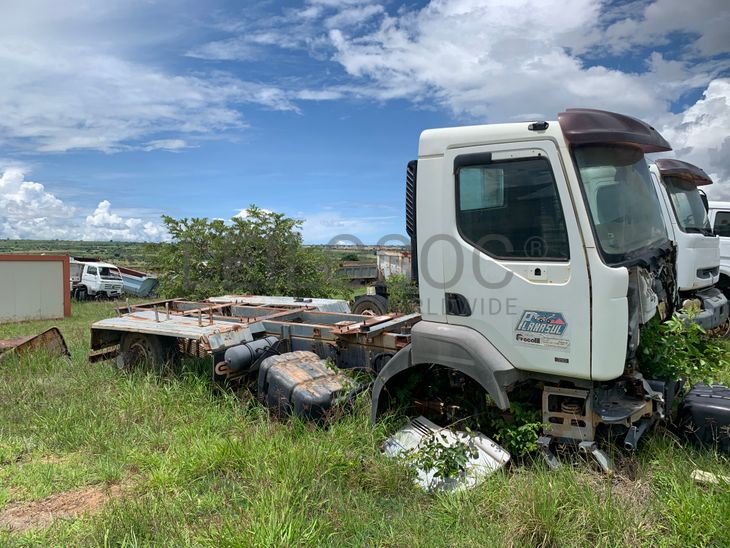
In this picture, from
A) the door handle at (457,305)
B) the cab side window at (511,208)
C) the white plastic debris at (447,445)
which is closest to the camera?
the cab side window at (511,208)

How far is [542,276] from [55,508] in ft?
12.9

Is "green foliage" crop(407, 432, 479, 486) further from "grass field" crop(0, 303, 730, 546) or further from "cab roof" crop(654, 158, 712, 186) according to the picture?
"cab roof" crop(654, 158, 712, 186)

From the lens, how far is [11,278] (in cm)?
1895

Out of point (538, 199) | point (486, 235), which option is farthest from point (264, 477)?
point (538, 199)

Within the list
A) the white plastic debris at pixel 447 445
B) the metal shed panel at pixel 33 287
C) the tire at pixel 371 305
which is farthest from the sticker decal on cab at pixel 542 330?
the metal shed panel at pixel 33 287

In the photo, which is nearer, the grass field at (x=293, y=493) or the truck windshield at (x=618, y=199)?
the grass field at (x=293, y=493)

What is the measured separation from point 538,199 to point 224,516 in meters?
2.96

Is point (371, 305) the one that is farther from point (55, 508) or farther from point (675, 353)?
point (55, 508)

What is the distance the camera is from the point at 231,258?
14344 millimetres

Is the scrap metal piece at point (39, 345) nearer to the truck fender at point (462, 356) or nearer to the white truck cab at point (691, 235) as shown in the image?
the truck fender at point (462, 356)

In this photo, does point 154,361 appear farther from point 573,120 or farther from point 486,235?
point 573,120

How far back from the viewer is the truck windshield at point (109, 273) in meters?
27.8

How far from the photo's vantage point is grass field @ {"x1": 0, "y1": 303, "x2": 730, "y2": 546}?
10.5ft

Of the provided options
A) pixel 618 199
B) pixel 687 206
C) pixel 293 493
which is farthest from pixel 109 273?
pixel 618 199
